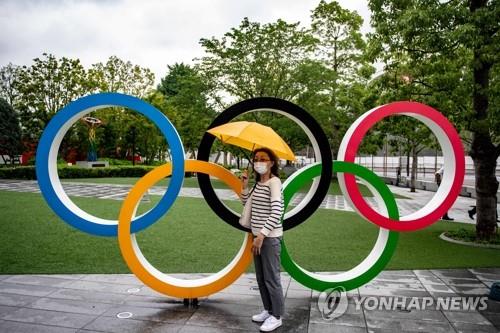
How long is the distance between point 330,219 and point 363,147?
16853 millimetres

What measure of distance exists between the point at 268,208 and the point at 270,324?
1.48 m

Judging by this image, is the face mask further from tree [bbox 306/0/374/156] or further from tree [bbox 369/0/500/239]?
tree [bbox 306/0/374/156]

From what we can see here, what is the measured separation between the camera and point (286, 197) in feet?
20.6

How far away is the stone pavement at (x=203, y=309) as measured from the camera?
17.4 ft

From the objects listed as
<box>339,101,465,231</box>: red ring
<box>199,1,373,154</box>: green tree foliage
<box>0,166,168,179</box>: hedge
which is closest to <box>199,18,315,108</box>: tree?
<box>199,1,373,154</box>: green tree foliage

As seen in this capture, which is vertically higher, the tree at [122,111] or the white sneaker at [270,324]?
the tree at [122,111]

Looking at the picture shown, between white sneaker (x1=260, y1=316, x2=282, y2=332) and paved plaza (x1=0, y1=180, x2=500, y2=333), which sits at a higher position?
white sneaker (x1=260, y1=316, x2=282, y2=332)

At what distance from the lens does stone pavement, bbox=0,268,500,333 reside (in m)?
5.32

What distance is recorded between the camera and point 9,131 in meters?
37.9

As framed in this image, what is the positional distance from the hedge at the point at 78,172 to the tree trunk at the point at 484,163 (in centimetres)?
2767

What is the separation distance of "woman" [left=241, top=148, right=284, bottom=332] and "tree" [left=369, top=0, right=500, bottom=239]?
6.72 m

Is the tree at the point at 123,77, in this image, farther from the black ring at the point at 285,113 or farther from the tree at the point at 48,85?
the black ring at the point at 285,113

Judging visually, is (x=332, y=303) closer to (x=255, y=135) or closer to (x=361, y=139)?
(x=361, y=139)

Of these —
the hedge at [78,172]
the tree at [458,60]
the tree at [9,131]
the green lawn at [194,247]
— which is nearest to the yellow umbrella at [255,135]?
the green lawn at [194,247]
